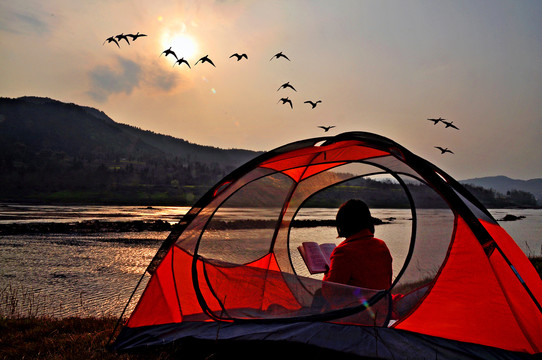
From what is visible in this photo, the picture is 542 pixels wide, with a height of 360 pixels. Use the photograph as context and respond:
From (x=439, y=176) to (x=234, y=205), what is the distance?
2.32 metres

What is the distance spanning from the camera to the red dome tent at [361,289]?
3.42 metres

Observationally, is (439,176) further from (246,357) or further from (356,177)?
(246,357)

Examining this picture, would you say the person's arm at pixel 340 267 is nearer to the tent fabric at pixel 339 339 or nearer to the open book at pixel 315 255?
the tent fabric at pixel 339 339

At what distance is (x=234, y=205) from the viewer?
4.66 meters

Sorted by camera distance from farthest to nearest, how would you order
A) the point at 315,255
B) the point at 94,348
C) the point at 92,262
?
the point at 92,262
the point at 315,255
the point at 94,348

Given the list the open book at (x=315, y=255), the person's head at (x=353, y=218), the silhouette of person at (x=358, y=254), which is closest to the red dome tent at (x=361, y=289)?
the silhouette of person at (x=358, y=254)

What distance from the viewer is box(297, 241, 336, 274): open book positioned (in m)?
4.42

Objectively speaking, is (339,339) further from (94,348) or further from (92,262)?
(92,262)

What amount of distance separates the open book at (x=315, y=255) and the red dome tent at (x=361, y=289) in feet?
0.76

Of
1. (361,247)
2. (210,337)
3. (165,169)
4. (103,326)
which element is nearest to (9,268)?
(103,326)

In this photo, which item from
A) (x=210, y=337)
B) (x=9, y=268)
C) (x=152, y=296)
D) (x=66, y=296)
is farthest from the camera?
(x=9, y=268)

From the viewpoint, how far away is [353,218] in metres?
3.70

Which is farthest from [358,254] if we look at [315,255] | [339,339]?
[315,255]

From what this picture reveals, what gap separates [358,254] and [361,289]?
0.34 metres
